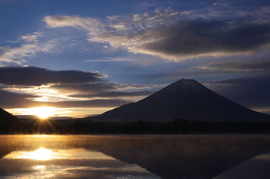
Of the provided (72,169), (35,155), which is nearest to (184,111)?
(35,155)

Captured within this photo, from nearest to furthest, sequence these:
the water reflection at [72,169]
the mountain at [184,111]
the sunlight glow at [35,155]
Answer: the water reflection at [72,169] → the sunlight glow at [35,155] → the mountain at [184,111]

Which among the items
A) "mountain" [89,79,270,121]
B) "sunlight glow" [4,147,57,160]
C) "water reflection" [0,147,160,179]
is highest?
"mountain" [89,79,270,121]

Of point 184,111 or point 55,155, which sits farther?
point 184,111

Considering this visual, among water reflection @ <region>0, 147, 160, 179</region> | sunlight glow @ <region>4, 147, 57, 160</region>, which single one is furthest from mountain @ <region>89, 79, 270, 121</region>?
water reflection @ <region>0, 147, 160, 179</region>

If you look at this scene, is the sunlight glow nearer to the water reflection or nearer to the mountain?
the water reflection

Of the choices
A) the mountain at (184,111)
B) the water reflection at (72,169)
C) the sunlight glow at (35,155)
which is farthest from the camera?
the mountain at (184,111)

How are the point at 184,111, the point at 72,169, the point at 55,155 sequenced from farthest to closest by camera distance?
the point at 184,111 → the point at 55,155 → the point at 72,169

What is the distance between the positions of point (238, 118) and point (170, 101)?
46066mm

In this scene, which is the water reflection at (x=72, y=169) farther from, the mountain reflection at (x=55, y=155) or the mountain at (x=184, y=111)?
the mountain at (x=184, y=111)

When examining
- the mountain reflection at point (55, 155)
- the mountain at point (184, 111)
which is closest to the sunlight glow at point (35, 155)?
the mountain reflection at point (55, 155)

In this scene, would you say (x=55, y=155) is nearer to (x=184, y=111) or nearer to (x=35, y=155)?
(x=35, y=155)

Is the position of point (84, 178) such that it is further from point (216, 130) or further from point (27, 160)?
point (216, 130)

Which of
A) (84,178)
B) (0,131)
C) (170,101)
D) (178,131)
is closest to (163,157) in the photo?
(84,178)

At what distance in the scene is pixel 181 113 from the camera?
176500 millimetres
